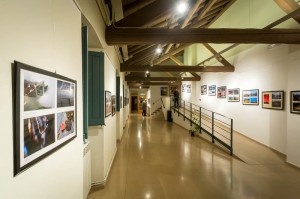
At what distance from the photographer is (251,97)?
639cm

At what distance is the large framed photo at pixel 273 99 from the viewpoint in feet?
16.5

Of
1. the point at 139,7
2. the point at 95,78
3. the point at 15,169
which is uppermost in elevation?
the point at 139,7

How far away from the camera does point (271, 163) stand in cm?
451

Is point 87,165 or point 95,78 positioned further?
point 95,78

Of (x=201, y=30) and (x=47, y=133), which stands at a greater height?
(x=201, y=30)

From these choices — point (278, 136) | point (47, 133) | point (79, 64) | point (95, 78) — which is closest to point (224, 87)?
point (278, 136)

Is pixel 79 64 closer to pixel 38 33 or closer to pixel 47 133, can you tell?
pixel 38 33

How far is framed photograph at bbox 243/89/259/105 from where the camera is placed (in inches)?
241

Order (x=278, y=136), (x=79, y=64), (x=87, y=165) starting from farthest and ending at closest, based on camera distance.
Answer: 1. (x=278, y=136)
2. (x=87, y=165)
3. (x=79, y=64)

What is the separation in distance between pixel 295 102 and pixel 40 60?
5.36 m

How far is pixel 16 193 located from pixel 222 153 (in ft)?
18.2

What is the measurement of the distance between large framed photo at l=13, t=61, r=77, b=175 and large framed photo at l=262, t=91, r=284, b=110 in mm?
5831

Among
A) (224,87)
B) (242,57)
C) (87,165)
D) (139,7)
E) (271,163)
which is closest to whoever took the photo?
(87,165)

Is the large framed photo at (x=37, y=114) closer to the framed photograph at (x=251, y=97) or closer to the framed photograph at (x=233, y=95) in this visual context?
the framed photograph at (x=251, y=97)
